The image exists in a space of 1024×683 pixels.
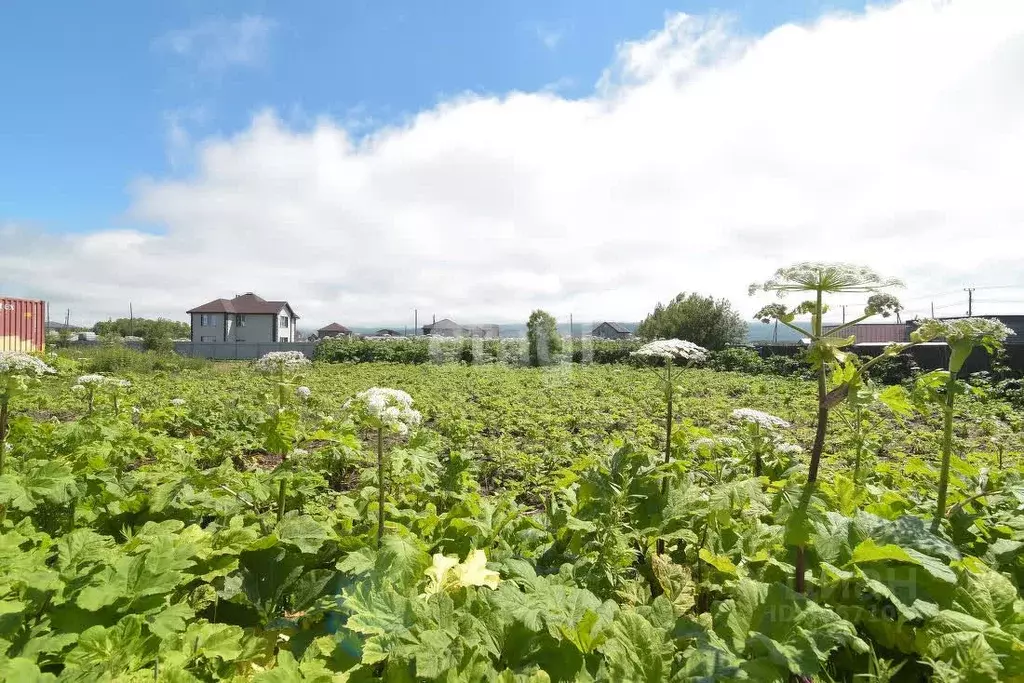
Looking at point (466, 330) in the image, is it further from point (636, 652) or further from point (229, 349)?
point (636, 652)

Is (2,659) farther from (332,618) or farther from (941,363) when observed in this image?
(941,363)

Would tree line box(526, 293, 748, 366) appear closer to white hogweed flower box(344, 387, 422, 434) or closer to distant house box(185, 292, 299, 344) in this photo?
white hogweed flower box(344, 387, 422, 434)

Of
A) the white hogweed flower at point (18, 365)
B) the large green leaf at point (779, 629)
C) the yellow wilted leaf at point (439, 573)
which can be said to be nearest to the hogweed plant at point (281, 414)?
the yellow wilted leaf at point (439, 573)

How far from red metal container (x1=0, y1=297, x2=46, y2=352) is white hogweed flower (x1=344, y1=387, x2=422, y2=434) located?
2342 centimetres

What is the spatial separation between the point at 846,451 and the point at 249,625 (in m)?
6.28

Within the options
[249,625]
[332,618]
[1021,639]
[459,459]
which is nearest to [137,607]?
[249,625]

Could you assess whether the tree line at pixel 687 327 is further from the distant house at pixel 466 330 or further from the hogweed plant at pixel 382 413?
the hogweed plant at pixel 382 413

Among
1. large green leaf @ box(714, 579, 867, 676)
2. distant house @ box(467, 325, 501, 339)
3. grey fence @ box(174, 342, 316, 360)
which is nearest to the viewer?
large green leaf @ box(714, 579, 867, 676)

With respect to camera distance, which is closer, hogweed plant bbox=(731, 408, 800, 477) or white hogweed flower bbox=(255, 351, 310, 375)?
hogweed plant bbox=(731, 408, 800, 477)

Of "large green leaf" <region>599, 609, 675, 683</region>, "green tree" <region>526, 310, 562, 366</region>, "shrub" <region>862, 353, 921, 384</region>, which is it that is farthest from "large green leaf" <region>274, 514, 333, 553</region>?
"green tree" <region>526, 310, 562, 366</region>

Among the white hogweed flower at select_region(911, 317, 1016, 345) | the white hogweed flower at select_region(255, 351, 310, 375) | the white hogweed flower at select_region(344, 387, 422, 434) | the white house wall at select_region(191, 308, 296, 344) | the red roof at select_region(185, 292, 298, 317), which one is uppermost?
the red roof at select_region(185, 292, 298, 317)

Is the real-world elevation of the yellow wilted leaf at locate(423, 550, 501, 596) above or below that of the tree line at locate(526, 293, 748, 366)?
below

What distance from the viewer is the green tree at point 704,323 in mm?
23797

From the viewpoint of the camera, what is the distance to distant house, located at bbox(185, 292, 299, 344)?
5088cm
